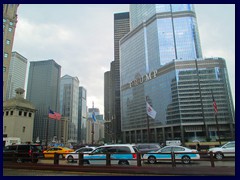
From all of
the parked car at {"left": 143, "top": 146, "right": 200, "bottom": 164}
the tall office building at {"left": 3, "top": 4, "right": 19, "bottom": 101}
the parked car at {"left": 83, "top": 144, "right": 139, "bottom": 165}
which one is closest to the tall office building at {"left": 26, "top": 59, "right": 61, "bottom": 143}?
the tall office building at {"left": 3, "top": 4, "right": 19, "bottom": 101}

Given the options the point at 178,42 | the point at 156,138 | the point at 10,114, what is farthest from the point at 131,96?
the point at 10,114

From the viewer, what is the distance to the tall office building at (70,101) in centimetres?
18250

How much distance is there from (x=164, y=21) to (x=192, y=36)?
25.2 metres

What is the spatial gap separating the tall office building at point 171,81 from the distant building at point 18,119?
77.9 metres

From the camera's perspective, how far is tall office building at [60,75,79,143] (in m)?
182

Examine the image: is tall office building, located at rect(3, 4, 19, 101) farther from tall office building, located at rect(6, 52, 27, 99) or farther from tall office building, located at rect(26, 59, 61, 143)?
tall office building, located at rect(26, 59, 61, 143)

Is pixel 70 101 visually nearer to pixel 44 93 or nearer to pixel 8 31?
pixel 44 93

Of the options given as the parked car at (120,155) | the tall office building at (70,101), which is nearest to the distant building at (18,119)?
the parked car at (120,155)

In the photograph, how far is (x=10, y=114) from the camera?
63031 millimetres

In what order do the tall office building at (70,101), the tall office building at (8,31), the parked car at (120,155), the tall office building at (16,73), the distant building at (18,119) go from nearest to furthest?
the parked car at (120,155), the tall office building at (8,31), the distant building at (18,119), the tall office building at (16,73), the tall office building at (70,101)

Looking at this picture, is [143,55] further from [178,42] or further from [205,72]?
[205,72]

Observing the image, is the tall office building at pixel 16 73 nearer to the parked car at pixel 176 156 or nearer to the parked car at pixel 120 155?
the parked car at pixel 120 155

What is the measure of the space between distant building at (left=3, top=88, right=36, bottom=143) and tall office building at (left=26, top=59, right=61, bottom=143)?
98060 millimetres

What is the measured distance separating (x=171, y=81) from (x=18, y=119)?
9146 centimetres
